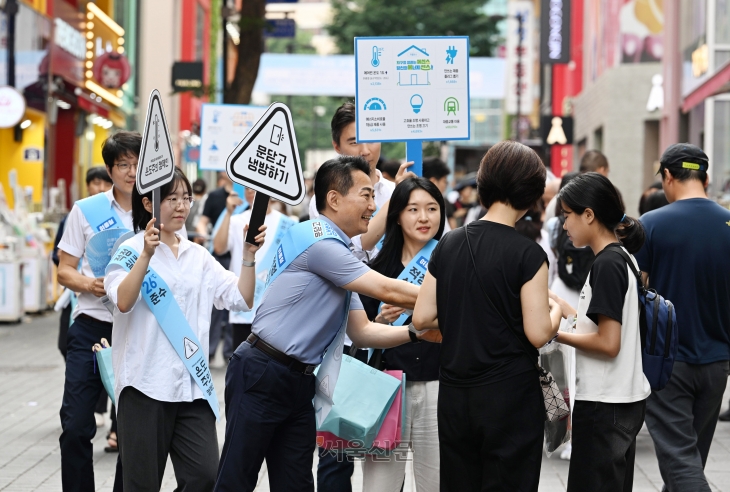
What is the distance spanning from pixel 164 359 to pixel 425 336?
1168 millimetres

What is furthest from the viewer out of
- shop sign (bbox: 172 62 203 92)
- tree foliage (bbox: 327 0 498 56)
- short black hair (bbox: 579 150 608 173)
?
tree foliage (bbox: 327 0 498 56)

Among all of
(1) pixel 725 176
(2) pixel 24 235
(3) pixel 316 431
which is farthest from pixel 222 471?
(1) pixel 725 176

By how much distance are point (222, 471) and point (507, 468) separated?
1238mm

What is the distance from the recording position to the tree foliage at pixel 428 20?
130ft

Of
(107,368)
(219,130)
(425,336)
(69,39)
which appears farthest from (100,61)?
(425,336)

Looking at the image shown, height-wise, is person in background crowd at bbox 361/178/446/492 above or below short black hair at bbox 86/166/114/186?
below

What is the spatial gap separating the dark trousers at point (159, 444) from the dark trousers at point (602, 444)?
1.58 metres

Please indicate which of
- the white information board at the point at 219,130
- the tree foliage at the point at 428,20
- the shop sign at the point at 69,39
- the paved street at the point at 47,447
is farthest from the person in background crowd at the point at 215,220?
the tree foliage at the point at 428,20

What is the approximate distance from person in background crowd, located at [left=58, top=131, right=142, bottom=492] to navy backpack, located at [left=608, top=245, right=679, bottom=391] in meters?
2.71

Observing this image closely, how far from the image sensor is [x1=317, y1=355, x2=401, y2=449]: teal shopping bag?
4613 millimetres

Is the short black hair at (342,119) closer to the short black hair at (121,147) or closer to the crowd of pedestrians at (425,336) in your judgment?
the crowd of pedestrians at (425,336)

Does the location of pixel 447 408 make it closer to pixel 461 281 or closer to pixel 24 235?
pixel 461 281

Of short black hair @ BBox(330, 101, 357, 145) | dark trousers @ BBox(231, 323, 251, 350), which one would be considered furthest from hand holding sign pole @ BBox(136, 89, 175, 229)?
dark trousers @ BBox(231, 323, 251, 350)

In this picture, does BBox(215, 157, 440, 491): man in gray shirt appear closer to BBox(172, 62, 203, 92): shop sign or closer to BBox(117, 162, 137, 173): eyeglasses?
BBox(117, 162, 137, 173): eyeglasses
